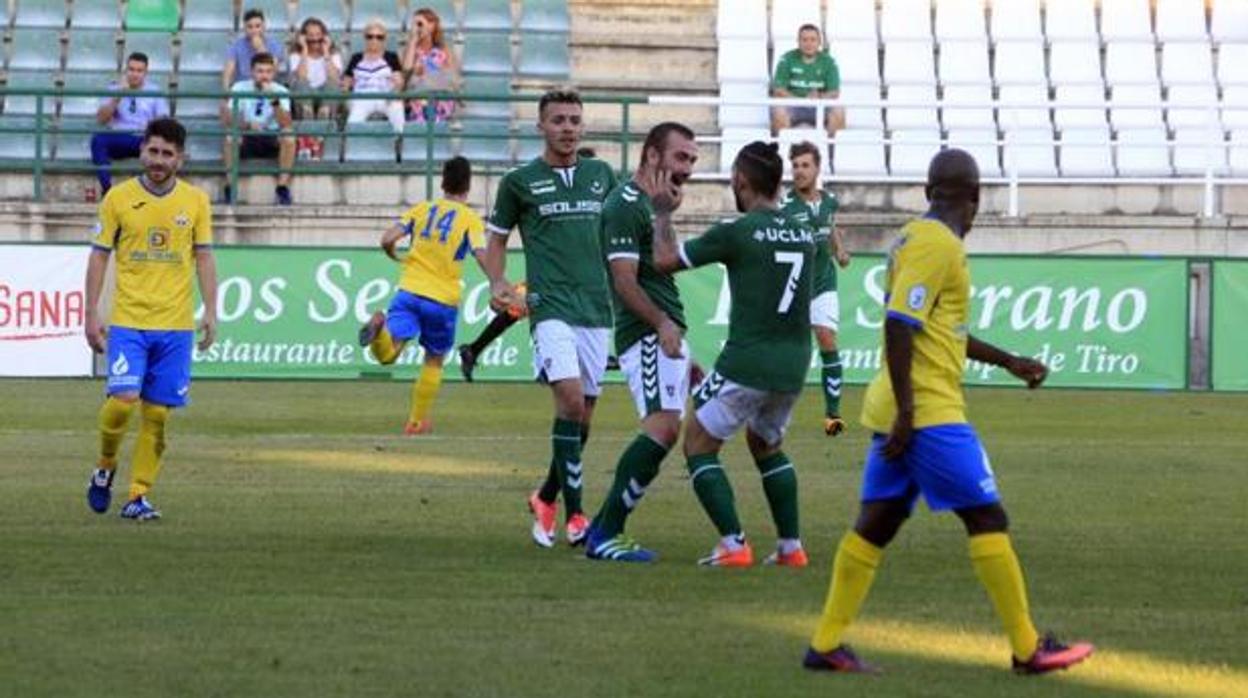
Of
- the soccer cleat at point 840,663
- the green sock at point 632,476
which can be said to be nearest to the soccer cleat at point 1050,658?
the soccer cleat at point 840,663

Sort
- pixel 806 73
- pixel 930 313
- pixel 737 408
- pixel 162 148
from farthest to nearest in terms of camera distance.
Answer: pixel 806 73, pixel 162 148, pixel 737 408, pixel 930 313

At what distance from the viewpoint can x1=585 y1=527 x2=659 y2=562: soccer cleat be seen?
1295 centimetres

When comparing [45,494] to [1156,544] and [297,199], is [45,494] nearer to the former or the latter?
[1156,544]

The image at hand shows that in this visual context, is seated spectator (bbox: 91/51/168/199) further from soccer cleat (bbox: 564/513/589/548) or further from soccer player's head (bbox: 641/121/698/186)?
soccer player's head (bbox: 641/121/698/186)

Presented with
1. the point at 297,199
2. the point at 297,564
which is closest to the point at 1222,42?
the point at 297,199

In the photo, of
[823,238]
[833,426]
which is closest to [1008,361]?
[823,238]

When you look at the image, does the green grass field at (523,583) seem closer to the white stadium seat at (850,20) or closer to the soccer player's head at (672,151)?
the soccer player's head at (672,151)

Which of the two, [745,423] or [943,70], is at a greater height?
[943,70]

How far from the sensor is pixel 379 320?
22281 millimetres

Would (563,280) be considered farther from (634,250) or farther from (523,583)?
(523,583)

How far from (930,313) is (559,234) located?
4.43m

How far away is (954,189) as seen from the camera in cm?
964

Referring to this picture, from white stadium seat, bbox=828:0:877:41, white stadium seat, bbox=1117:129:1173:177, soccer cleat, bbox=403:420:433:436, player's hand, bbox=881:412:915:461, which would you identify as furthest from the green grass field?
white stadium seat, bbox=828:0:877:41

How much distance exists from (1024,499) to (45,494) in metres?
5.71
